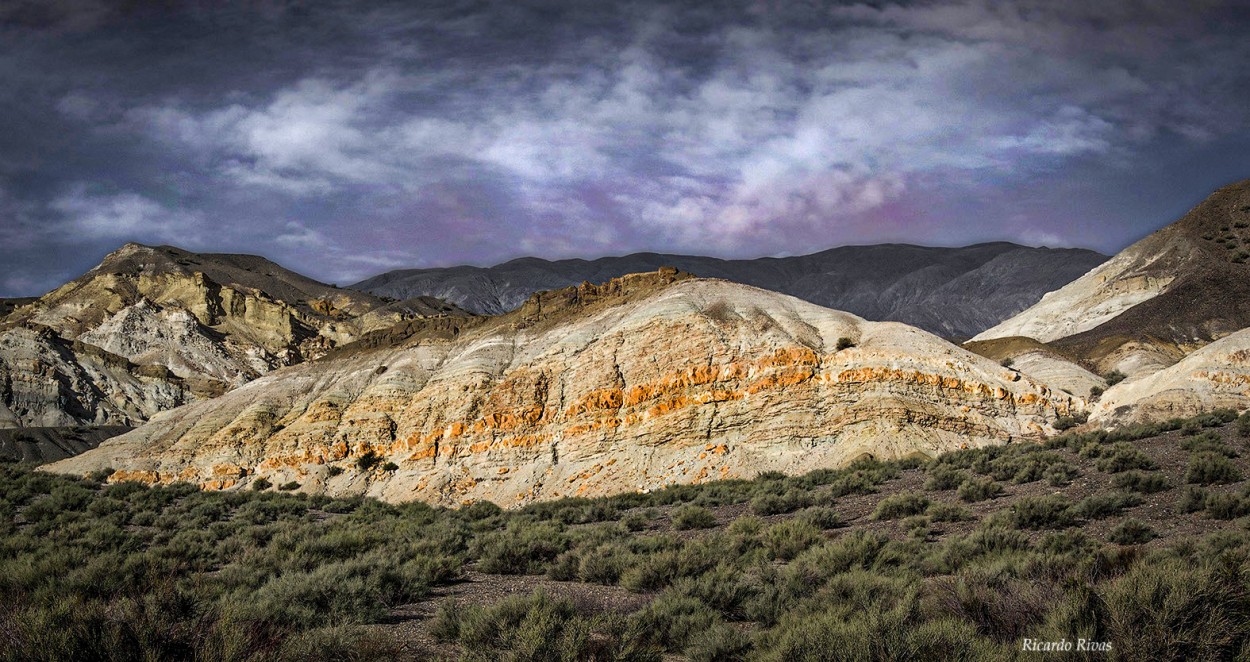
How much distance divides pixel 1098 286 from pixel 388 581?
88.0 meters

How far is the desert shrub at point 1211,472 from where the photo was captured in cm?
1138

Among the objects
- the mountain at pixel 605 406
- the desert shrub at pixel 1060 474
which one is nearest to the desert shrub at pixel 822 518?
the desert shrub at pixel 1060 474

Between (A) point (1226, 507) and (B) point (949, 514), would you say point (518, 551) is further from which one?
(A) point (1226, 507)

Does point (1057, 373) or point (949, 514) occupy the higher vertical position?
point (1057, 373)

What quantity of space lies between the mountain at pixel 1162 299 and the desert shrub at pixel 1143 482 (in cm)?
3981

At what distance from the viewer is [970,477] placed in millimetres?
14703

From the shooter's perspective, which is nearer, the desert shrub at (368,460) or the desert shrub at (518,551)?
the desert shrub at (518,551)

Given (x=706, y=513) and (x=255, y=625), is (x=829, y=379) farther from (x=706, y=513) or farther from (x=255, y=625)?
(x=255, y=625)

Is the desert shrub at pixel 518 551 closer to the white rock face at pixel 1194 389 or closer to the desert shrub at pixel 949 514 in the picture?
the desert shrub at pixel 949 514

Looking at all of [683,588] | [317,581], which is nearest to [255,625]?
[317,581]

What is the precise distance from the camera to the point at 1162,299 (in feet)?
201

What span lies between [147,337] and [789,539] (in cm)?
10198

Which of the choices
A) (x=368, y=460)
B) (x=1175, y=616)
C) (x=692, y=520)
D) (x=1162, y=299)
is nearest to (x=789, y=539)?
(x=692, y=520)

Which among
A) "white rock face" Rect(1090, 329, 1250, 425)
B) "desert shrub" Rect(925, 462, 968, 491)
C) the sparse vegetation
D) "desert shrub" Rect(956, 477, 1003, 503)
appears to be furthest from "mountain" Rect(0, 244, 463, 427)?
"white rock face" Rect(1090, 329, 1250, 425)
